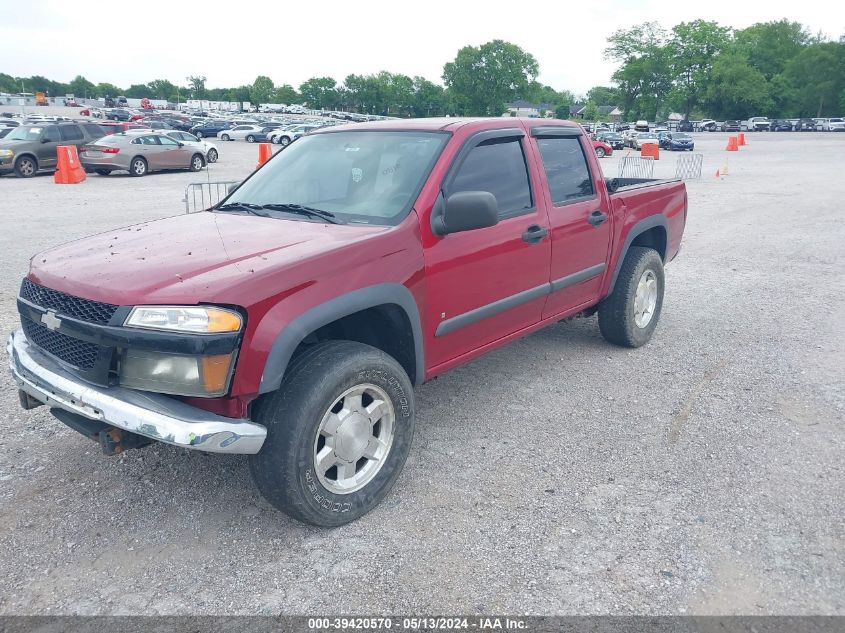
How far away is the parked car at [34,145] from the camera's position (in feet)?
64.7

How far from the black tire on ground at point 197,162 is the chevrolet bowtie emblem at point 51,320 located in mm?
21707

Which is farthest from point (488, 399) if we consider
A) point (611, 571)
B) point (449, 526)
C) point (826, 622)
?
point (826, 622)

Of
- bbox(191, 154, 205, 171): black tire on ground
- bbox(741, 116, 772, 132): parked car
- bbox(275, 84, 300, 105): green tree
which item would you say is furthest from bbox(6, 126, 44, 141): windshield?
bbox(275, 84, 300, 105): green tree

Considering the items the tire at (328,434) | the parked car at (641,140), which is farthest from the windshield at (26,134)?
the parked car at (641,140)

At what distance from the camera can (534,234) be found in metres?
4.32

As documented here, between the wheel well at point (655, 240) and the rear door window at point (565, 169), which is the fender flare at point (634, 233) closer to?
the wheel well at point (655, 240)

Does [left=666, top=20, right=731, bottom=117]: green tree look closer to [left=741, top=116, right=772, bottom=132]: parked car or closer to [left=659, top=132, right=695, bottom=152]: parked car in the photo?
[left=741, top=116, right=772, bottom=132]: parked car

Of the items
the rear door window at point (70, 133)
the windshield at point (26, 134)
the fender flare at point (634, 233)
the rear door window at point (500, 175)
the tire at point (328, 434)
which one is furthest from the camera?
the rear door window at point (70, 133)

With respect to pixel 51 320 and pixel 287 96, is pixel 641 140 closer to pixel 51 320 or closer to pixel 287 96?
pixel 51 320

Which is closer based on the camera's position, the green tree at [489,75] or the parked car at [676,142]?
the parked car at [676,142]

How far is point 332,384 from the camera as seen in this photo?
3.04 meters

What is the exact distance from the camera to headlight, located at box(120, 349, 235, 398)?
279 cm

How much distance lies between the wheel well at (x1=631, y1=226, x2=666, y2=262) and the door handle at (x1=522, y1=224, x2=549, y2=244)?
6.31 ft

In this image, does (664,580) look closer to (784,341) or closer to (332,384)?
(332,384)
